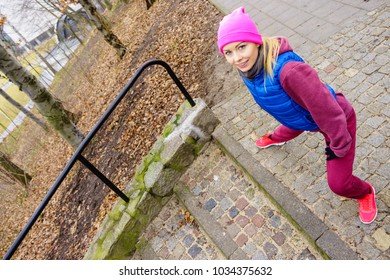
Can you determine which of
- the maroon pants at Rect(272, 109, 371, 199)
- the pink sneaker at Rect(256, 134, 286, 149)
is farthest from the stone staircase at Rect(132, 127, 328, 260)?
the maroon pants at Rect(272, 109, 371, 199)

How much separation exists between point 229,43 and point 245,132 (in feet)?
7.27

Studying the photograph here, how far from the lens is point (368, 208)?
9.19 feet

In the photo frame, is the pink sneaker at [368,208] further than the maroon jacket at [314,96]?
Yes

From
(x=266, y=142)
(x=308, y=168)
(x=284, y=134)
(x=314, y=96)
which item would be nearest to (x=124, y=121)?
(x=266, y=142)

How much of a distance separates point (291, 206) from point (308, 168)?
0.59m

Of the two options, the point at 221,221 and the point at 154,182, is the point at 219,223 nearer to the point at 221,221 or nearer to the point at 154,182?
the point at 221,221

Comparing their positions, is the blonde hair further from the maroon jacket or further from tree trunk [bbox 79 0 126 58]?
tree trunk [bbox 79 0 126 58]

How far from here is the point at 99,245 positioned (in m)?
4.02

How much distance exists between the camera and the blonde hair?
2.10 m

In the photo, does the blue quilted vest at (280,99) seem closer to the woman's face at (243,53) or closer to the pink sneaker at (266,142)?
the woman's face at (243,53)

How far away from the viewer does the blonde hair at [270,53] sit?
2104 mm

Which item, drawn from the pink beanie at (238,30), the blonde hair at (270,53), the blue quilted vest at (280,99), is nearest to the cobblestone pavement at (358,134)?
the blue quilted vest at (280,99)

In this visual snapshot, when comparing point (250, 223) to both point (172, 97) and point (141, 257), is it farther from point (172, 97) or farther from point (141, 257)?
point (172, 97)

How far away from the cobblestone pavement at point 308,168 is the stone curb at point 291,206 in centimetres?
9
